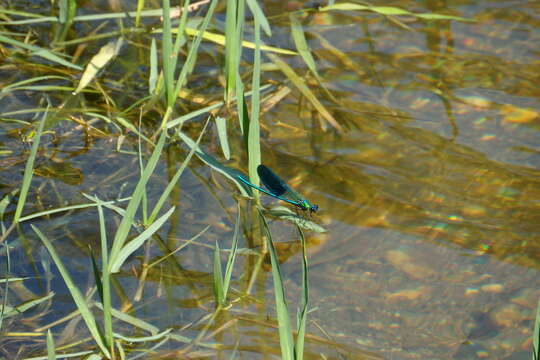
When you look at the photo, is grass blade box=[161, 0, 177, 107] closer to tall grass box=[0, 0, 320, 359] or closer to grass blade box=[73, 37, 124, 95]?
tall grass box=[0, 0, 320, 359]

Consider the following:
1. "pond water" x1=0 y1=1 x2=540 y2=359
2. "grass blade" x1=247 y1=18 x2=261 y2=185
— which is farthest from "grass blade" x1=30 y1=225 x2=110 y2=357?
"grass blade" x1=247 y1=18 x2=261 y2=185

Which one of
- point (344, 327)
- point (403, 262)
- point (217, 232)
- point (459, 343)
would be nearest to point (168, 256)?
point (217, 232)

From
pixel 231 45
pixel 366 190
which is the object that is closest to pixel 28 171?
pixel 231 45

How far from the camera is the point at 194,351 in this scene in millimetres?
2178

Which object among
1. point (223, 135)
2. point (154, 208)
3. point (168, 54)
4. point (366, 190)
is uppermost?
point (168, 54)

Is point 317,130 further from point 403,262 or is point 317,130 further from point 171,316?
point 171,316

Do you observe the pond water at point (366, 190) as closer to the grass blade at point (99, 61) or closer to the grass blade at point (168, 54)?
the grass blade at point (99, 61)

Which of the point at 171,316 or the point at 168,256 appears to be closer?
the point at 171,316

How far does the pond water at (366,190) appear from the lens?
2342mm

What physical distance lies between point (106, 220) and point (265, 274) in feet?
2.06

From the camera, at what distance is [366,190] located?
2879mm

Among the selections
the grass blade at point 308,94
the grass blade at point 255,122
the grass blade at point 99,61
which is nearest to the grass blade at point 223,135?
the grass blade at point 255,122

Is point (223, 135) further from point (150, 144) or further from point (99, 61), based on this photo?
point (99, 61)

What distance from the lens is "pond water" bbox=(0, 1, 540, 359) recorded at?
7.68 ft
